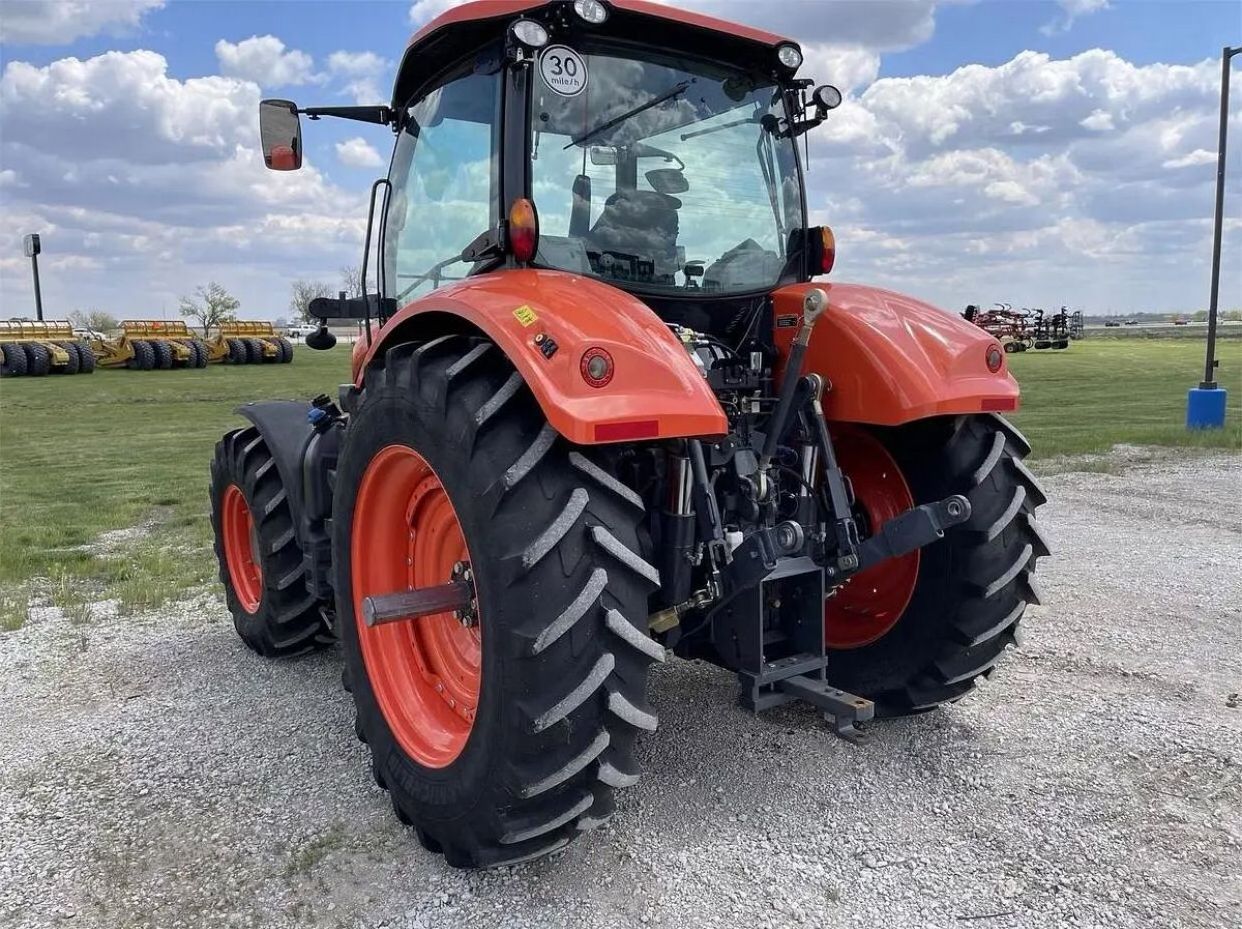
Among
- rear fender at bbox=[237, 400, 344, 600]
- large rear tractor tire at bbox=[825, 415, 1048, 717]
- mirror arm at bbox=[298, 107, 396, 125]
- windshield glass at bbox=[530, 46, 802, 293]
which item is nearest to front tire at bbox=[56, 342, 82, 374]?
rear fender at bbox=[237, 400, 344, 600]

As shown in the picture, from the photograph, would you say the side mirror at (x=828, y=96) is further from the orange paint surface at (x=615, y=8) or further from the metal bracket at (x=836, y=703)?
the metal bracket at (x=836, y=703)

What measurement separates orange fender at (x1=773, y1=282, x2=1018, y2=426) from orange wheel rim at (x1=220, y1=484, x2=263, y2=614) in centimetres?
305

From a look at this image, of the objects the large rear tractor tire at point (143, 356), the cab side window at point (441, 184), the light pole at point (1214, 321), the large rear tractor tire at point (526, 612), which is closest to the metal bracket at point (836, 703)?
the large rear tractor tire at point (526, 612)

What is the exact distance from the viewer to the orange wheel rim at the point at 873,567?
3480 mm

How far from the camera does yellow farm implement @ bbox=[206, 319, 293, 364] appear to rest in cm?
3022

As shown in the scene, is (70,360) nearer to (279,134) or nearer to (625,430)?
(279,134)

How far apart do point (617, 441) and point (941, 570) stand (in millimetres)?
1591

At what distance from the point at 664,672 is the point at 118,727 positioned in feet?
7.23

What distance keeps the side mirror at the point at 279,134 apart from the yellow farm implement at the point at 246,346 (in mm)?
28686

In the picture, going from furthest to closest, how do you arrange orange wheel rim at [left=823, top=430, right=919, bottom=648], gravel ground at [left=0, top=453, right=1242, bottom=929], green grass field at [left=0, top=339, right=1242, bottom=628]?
green grass field at [left=0, top=339, right=1242, bottom=628], orange wheel rim at [left=823, top=430, right=919, bottom=648], gravel ground at [left=0, top=453, right=1242, bottom=929]

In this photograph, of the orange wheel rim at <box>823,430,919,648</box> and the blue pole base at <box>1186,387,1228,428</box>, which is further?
the blue pole base at <box>1186,387,1228,428</box>

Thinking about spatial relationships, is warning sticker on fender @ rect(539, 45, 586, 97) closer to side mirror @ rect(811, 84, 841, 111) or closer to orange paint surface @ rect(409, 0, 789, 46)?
orange paint surface @ rect(409, 0, 789, 46)

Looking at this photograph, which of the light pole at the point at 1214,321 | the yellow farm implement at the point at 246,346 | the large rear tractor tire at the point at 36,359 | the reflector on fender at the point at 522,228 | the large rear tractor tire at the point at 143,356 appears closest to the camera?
the reflector on fender at the point at 522,228

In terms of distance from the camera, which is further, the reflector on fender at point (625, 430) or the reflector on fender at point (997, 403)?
the reflector on fender at point (997, 403)
